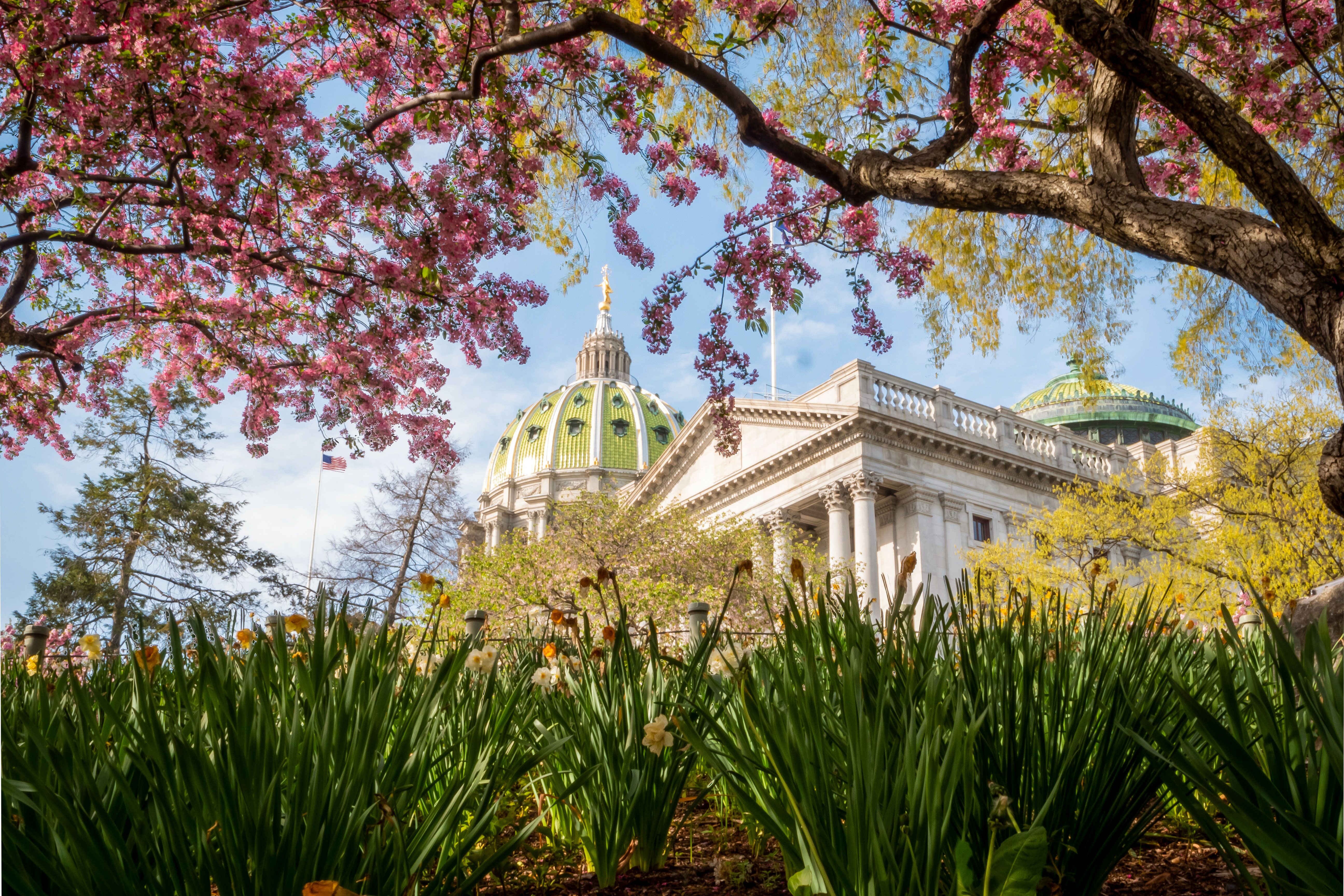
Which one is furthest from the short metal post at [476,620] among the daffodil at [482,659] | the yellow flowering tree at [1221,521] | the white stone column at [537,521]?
the white stone column at [537,521]

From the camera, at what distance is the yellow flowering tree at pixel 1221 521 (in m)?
16.7

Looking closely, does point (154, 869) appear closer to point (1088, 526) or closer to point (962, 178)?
point (962, 178)

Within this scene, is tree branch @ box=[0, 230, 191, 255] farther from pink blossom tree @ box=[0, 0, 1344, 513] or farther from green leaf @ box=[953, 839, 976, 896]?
green leaf @ box=[953, 839, 976, 896]

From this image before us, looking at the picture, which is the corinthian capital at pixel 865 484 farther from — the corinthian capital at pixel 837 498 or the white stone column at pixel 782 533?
the white stone column at pixel 782 533

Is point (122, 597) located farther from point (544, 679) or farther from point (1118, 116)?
point (1118, 116)

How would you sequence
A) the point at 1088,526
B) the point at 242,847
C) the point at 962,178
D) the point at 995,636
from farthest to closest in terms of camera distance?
the point at 1088,526
the point at 962,178
the point at 995,636
the point at 242,847

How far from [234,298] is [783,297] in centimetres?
587

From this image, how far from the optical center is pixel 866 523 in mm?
30344

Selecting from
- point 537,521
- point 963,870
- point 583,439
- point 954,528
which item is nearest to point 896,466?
point 954,528

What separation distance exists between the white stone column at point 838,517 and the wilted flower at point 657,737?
29.3 m

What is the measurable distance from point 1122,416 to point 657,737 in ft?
184

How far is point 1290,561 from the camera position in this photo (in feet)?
54.2

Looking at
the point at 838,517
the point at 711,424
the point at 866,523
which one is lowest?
the point at 866,523

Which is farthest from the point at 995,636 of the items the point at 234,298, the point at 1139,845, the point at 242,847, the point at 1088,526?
the point at 1088,526
